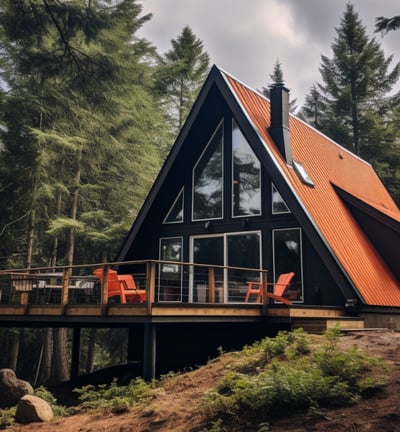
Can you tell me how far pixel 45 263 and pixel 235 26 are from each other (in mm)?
12341

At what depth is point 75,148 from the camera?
611 inches

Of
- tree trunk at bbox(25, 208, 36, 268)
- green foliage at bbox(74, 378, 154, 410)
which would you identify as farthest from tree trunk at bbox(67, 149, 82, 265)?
green foliage at bbox(74, 378, 154, 410)

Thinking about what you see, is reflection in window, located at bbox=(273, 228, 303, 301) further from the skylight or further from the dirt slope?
the dirt slope

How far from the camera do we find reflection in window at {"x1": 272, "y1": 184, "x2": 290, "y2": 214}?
11264 mm

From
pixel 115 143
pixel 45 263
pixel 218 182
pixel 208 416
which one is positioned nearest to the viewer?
pixel 208 416

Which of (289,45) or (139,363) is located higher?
(289,45)

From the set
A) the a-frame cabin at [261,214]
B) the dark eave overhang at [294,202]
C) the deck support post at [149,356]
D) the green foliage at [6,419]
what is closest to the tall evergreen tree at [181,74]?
the a-frame cabin at [261,214]

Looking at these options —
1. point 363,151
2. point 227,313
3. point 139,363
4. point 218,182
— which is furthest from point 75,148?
point 363,151

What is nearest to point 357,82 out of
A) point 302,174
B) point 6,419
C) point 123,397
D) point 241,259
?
point 302,174

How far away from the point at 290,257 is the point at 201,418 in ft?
21.0

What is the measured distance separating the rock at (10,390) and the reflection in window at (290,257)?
5.74 metres

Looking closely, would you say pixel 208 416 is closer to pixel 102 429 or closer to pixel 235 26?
pixel 102 429

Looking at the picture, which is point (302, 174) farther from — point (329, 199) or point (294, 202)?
point (294, 202)

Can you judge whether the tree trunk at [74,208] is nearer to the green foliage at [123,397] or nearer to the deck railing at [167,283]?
the deck railing at [167,283]
